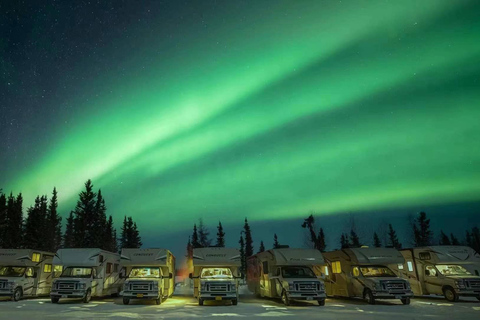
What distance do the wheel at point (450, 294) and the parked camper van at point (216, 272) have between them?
11.9 metres

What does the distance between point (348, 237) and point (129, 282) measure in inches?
2821

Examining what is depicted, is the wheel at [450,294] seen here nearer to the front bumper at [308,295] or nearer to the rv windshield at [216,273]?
the front bumper at [308,295]

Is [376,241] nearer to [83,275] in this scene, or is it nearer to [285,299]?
[285,299]

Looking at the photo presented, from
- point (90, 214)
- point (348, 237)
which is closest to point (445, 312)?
point (90, 214)

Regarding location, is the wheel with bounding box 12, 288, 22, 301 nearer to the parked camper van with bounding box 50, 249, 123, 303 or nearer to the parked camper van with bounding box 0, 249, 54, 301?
the parked camper van with bounding box 0, 249, 54, 301

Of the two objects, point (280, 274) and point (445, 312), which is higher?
point (280, 274)

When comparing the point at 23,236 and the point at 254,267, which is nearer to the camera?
the point at 254,267

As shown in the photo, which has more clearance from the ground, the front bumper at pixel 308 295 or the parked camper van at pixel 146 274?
the parked camper van at pixel 146 274

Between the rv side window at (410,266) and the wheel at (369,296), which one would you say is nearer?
the wheel at (369,296)


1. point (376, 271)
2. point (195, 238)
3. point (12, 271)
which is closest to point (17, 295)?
point (12, 271)

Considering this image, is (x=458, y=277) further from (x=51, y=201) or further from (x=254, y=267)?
(x=51, y=201)

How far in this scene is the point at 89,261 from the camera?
22.4 metres

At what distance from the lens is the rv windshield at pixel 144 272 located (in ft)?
70.7

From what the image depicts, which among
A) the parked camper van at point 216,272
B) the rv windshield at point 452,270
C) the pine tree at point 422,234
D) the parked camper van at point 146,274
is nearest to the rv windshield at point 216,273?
the parked camper van at point 216,272
